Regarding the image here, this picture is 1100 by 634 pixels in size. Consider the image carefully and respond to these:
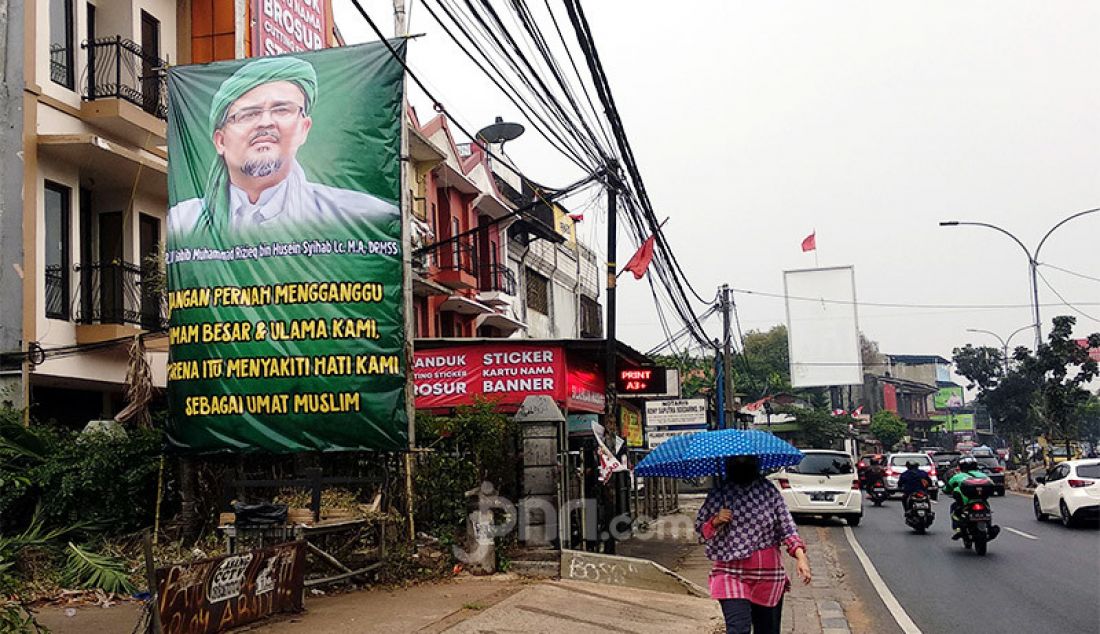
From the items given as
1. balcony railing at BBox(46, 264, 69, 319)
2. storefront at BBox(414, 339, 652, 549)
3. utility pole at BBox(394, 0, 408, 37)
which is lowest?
storefront at BBox(414, 339, 652, 549)

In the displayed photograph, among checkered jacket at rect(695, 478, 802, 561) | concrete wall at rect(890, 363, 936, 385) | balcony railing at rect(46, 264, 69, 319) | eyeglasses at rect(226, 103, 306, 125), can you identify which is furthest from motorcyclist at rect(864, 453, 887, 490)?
concrete wall at rect(890, 363, 936, 385)

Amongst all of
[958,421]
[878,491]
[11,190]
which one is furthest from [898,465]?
[958,421]

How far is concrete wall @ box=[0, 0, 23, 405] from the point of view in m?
15.0

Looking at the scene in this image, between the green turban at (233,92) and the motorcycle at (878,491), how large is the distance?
23991mm

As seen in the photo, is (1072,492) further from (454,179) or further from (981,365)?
(981,365)

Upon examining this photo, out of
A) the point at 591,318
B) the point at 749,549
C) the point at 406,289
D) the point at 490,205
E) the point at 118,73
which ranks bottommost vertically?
the point at 749,549

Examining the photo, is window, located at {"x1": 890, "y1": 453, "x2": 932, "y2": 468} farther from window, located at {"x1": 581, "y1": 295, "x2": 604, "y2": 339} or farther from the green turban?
the green turban

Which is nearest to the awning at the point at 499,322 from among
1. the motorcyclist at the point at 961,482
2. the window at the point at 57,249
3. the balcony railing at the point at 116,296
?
the balcony railing at the point at 116,296

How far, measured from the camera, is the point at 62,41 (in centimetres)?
1695

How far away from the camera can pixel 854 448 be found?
206ft

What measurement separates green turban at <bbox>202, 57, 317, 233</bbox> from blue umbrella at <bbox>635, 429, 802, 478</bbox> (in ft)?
22.2

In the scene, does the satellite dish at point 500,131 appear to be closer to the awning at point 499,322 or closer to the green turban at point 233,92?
the awning at point 499,322

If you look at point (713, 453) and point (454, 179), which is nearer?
point (713, 453)

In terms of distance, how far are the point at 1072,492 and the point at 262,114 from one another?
17094 millimetres
